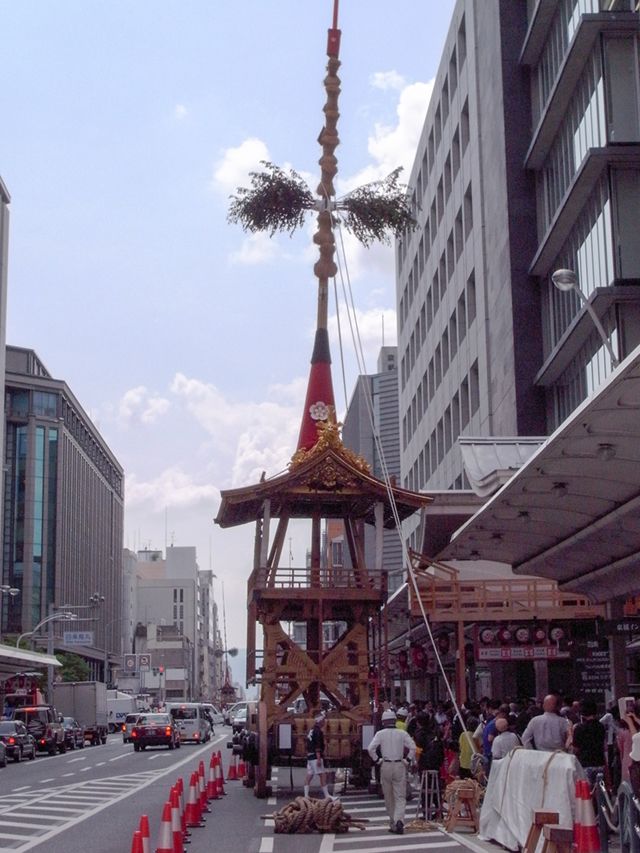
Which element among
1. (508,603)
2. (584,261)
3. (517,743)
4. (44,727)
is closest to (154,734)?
(44,727)

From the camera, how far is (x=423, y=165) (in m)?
69.8

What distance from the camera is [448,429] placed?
201 ft

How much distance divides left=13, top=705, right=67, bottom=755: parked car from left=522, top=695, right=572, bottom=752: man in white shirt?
44157 millimetres

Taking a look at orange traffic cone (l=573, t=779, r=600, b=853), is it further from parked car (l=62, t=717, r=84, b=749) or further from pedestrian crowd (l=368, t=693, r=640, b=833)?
parked car (l=62, t=717, r=84, b=749)

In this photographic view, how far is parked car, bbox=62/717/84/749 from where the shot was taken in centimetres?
6334

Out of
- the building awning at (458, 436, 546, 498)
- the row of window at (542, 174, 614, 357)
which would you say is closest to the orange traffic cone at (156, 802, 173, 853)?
the building awning at (458, 436, 546, 498)

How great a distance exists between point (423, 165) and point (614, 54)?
30122 mm

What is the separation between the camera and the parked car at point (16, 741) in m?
49.5

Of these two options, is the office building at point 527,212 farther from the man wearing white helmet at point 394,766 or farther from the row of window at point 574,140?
the man wearing white helmet at point 394,766

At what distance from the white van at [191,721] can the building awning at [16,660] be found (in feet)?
27.4

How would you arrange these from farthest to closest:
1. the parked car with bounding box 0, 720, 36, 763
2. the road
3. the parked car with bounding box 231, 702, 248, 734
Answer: the parked car with bounding box 0, 720, 36, 763
the parked car with bounding box 231, 702, 248, 734
the road

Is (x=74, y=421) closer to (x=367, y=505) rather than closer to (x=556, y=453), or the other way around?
(x=367, y=505)

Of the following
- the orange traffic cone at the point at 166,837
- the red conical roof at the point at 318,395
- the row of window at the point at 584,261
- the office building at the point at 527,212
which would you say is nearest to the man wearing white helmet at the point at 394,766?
the orange traffic cone at the point at 166,837

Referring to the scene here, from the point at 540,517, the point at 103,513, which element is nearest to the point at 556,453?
the point at 540,517
